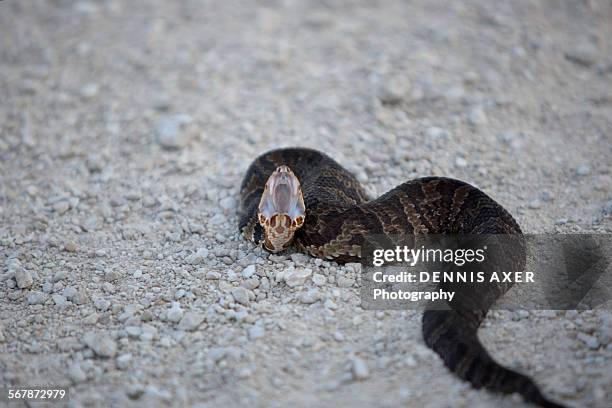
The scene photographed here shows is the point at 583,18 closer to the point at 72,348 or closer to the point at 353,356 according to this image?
the point at 353,356

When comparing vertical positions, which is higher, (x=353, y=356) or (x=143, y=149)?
(x=143, y=149)

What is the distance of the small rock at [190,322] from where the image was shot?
4734mm

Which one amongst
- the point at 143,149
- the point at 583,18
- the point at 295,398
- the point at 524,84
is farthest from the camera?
the point at 583,18

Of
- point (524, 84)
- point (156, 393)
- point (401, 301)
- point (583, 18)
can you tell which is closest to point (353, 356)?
point (401, 301)

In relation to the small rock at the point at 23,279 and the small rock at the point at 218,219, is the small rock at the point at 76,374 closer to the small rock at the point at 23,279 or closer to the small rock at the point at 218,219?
the small rock at the point at 23,279

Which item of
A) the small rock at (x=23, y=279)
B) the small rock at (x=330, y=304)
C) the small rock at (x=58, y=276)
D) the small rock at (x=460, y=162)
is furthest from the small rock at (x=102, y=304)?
the small rock at (x=460, y=162)

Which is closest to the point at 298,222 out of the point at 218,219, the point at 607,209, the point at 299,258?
the point at 299,258

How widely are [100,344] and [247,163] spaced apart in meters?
3.01

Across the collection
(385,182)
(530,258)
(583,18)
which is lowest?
(530,258)

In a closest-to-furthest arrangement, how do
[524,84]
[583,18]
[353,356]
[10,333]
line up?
[353,356]
[10,333]
[524,84]
[583,18]

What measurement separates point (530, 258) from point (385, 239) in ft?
3.76

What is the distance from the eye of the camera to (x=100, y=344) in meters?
4.54

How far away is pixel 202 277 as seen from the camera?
17.6 ft

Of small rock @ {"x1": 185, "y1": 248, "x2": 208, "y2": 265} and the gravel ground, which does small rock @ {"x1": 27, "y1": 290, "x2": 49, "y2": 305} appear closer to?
the gravel ground
